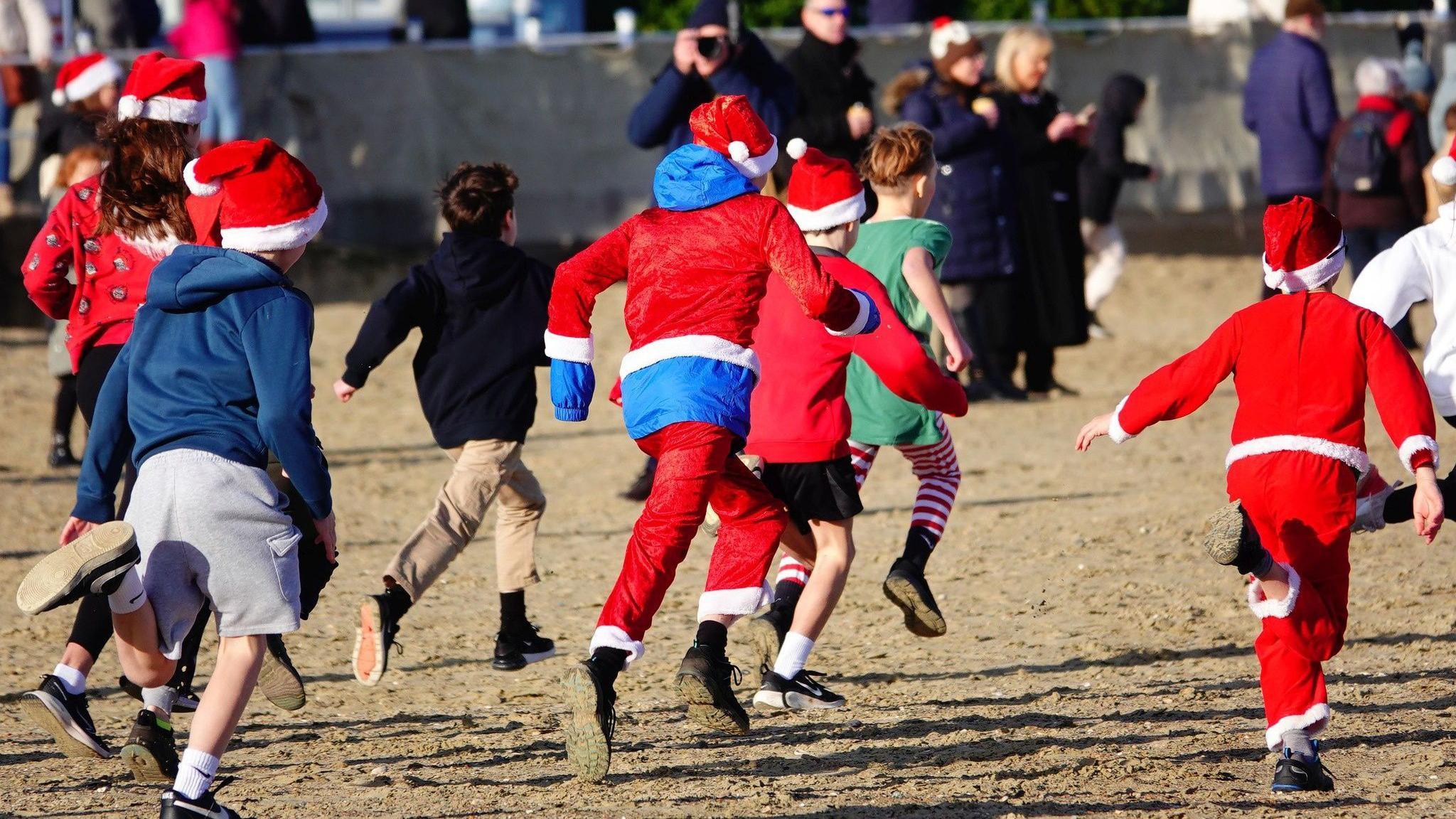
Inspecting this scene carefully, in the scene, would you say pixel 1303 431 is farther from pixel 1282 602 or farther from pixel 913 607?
pixel 913 607

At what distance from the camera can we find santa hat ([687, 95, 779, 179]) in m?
5.06

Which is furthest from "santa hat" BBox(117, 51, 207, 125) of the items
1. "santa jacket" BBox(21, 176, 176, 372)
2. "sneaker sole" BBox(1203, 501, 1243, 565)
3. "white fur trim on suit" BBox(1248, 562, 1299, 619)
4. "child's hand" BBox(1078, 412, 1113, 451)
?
"white fur trim on suit" BBox(1248, 562, 1299, 619)

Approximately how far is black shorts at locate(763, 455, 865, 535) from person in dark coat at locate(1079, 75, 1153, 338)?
25.8 ft

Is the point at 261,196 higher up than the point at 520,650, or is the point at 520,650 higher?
the point at 261,196

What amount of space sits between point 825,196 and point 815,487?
82 cm

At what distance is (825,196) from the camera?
5668 mm

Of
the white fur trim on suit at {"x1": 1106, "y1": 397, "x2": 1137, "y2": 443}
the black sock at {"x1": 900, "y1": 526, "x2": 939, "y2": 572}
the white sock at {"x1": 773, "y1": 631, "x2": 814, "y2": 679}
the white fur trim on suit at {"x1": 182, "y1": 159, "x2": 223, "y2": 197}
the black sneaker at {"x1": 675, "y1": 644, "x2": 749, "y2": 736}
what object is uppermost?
the white fur trim on suit at {"x1": 182, "y1": 159, "x2": 223, "y2": 197}

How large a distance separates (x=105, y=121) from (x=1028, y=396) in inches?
276

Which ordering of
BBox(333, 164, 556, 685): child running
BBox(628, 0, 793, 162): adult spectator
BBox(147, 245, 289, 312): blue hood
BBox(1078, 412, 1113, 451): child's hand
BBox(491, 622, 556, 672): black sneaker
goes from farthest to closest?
BBox(628, 0, 793, 162): adult spectator → BBox(491, 622, 556, 672): black sneaker → BBox(333, 164, 556, 685): child running → BBox(1078, 412, 1113, 451): child's hand → BBox(147, 245, 289, 312): blue hood

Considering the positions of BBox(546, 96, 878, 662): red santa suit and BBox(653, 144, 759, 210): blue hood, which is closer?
BBox(546, 96, 878, 662): red santa suit

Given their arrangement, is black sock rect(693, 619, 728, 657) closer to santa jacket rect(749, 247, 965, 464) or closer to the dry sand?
the dry sand

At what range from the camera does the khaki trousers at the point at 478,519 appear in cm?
609

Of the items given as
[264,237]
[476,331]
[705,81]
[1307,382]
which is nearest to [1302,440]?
[1307,382]

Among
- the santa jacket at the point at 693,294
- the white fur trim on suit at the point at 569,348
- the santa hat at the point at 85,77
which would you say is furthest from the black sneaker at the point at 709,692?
the santa hat at the point at 85,77
